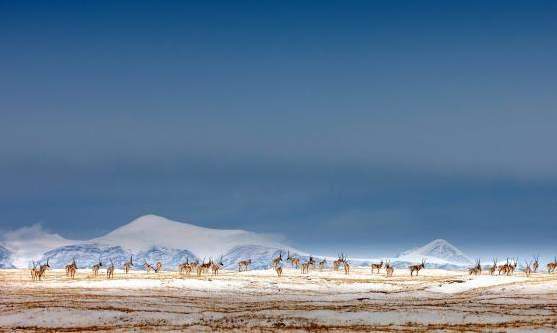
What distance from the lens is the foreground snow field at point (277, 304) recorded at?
192ft

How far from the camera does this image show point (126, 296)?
7775 cm

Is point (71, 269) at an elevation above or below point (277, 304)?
above

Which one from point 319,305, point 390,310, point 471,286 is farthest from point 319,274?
point 390,310

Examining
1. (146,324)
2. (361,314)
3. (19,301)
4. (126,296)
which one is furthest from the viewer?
(126,296)

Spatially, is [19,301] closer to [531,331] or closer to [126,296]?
→ [126,296]

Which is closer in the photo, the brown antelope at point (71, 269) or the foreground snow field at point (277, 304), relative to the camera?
the foreground snow field at point (277, 304)

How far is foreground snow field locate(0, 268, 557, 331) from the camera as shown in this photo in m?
58.4

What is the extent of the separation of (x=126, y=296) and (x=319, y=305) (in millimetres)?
20841

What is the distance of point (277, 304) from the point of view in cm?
7262

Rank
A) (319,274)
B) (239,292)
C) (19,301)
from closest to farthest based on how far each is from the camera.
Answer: (19,301) → (239,292) → (319,274)

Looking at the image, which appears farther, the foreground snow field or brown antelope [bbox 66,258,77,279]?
brown antelope [bbox 66,258,77,279]

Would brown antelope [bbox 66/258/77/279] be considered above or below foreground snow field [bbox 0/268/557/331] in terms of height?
above

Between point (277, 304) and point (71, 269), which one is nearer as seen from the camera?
point (277, 304)

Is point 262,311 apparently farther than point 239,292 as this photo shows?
No
